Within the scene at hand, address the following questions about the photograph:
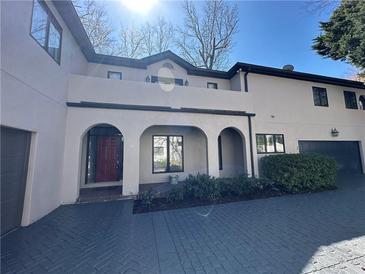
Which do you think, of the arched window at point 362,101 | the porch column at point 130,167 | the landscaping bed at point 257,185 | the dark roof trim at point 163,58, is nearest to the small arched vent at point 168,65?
the dark roof trim at point 163,58

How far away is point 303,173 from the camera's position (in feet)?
24.3

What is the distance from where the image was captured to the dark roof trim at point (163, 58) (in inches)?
248

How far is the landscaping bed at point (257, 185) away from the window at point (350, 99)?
294 inches

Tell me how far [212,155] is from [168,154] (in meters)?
2.61

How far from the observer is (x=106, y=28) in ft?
43.3

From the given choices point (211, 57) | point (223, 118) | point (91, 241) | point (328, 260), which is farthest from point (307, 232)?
point (211, 57)

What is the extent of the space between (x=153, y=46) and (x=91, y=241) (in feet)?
55.2

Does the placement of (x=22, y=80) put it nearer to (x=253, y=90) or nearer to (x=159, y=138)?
(x=159, y=138)

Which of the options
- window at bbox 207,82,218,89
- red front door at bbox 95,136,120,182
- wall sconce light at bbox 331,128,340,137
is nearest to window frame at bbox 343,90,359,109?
wall sconce light at bbox 331,128,340,137

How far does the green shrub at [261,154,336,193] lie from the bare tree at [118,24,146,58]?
15.3 m

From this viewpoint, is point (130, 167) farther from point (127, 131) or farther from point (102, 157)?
point (102, 157)

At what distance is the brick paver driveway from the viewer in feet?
9.08

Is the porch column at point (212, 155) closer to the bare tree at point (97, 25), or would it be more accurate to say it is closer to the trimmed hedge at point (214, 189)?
the trimmed hedge at point (214, 189)

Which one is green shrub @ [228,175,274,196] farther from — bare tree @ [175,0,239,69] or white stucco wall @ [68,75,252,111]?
bare tree @ [175,0,239,69]
